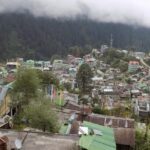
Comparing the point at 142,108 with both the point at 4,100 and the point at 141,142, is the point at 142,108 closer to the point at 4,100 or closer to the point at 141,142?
the point at 4,100

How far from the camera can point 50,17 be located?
13812cm

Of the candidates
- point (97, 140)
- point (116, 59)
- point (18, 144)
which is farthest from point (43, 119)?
point (116, 59)

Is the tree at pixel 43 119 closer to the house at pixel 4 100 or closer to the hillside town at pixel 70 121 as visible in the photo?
the hillside town at pixel 70 121

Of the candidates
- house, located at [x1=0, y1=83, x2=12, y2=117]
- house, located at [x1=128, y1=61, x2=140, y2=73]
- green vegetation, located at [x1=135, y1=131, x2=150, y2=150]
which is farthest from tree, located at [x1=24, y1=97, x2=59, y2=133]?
house, located at [x1=128, y1=61, x2=140, y2=73]

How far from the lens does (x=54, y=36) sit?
4803 inches

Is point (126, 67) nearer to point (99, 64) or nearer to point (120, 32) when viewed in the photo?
point (99, 64)

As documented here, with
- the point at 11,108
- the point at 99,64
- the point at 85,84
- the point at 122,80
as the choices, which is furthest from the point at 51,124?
the point at 99,64

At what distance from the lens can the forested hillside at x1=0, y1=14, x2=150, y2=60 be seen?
330ft

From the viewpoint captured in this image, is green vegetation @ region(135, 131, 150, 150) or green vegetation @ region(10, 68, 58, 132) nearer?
green vegetation @ region(10, 68, 58, 132)

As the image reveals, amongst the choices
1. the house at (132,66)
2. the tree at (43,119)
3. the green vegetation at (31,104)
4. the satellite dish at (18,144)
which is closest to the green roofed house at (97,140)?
the tree at (43,119)

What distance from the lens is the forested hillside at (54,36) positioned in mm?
100500

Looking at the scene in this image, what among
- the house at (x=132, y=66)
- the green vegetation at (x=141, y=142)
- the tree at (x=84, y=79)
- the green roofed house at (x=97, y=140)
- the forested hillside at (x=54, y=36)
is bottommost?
the green vegetation at (x=141, y=142)

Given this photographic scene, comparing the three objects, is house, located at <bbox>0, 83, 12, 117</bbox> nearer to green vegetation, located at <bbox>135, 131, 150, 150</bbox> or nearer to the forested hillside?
green vegetation, located at <bbox>135, 131, 150, 150</bbox>

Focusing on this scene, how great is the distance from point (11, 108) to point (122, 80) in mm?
47331
